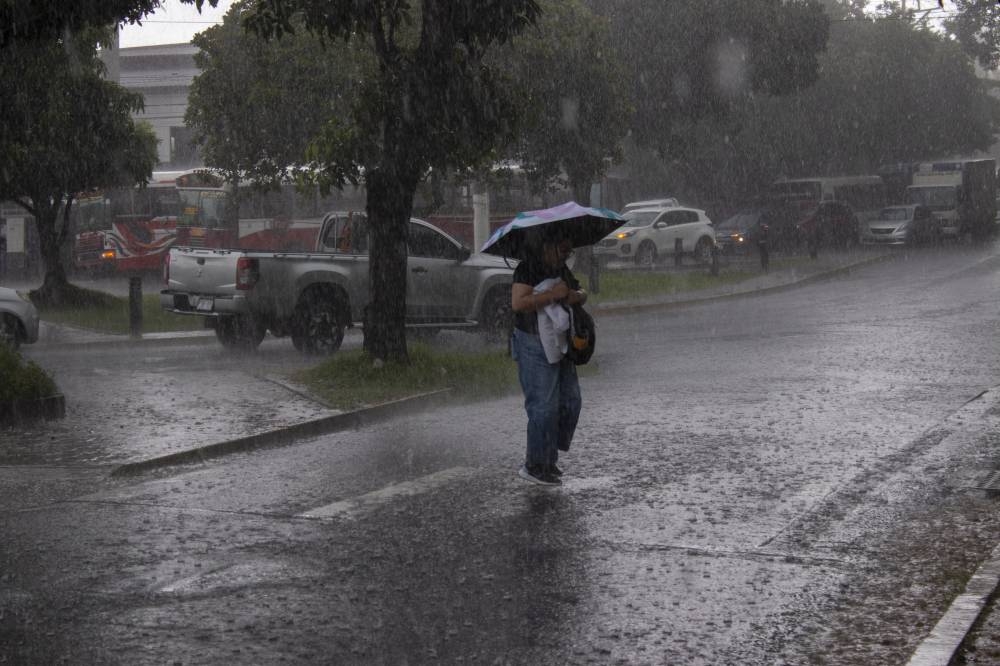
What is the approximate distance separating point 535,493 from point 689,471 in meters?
1.28

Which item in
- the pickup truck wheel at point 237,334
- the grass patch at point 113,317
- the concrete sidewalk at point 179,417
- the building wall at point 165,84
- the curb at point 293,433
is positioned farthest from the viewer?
the building wall at point 165,84

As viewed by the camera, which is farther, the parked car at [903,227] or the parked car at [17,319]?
the parked car at [903,227]

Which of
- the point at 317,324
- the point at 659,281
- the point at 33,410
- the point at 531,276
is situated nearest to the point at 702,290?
the point at 659,281

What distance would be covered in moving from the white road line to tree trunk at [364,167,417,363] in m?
4.72

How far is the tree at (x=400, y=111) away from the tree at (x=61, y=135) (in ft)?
24.3

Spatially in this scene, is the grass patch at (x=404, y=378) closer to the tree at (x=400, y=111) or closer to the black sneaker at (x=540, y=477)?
the tree at (x=400, y=111)

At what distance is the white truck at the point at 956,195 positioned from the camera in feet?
152

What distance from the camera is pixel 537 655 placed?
5336 mm

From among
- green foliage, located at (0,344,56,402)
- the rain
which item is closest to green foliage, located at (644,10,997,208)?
the rain

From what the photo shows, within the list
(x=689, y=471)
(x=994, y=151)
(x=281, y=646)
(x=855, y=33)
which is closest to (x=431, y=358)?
(x=689, y=471)

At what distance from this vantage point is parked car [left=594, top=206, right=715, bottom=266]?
38281mm

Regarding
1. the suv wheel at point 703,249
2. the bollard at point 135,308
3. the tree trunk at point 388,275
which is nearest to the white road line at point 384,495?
the tree trunk at point 388,275

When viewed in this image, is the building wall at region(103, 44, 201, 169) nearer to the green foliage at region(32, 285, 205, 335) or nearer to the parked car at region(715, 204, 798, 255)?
the parked car at region(715, 204, 798, 255)

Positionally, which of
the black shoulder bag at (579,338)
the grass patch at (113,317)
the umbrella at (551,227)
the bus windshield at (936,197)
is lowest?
the grass patch at (113,317)
